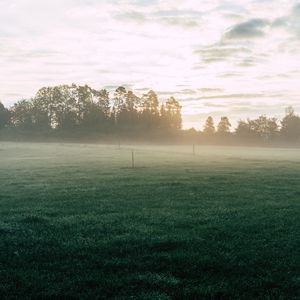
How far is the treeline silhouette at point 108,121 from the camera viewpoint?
6644 inches

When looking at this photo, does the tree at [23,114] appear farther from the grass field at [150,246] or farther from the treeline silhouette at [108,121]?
the grass field at [150,246]

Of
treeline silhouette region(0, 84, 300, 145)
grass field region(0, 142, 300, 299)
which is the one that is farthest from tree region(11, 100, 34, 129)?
grass field region(0, 142, 300, 299)

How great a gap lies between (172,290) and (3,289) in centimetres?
369

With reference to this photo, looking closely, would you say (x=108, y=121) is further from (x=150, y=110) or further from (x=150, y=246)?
(x=150, y=246)

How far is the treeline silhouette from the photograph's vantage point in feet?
554

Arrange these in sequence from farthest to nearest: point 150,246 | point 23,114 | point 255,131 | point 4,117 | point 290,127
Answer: point 255,131
point 290,127
point 4,117
point 23,114
point 150,246

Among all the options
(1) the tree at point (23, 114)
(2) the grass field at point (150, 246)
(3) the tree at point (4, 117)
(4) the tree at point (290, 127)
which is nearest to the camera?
(2) the grass field at point (150, 246)

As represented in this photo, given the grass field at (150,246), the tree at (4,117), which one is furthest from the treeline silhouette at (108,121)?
the grass field at (150,246)

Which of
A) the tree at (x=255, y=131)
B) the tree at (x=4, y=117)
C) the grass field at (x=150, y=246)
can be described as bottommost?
the grass field at (x=150, y=246)

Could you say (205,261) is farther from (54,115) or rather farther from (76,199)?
(54,115)

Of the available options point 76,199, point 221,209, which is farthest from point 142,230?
point 76,199

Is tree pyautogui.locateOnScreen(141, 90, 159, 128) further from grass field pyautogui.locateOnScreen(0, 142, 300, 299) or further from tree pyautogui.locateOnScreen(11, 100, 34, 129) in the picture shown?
grass field pyautogui.locateOnScreen(0, 142, 300, 299)

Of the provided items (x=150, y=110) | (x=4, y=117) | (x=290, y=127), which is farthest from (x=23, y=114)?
(x=290, y=127)

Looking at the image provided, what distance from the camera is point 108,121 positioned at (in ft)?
593
